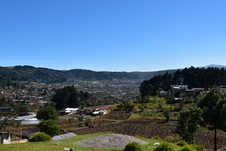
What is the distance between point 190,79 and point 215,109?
86.1 metres

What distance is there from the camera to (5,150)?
1917 cm

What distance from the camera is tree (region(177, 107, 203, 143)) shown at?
35031 millimetres

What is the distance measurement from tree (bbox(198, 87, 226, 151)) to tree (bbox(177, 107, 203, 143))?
1.73m

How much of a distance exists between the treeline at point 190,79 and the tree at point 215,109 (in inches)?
2739

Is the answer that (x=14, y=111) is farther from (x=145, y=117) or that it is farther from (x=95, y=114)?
(x=145, y=117)

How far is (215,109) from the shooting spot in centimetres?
3594

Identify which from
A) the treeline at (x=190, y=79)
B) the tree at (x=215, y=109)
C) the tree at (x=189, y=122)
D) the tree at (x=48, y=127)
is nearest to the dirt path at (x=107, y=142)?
the tree at (x=189, y=122)

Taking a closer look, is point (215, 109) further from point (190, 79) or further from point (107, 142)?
point (190, 79)

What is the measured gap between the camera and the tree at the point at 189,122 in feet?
115

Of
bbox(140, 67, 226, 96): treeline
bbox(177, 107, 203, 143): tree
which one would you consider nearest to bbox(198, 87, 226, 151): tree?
bbox(177, 107, 203, 143): tree

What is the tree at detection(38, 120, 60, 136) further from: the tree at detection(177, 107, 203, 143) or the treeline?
the treeline

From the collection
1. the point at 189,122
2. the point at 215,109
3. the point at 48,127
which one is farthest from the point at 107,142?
the point at 48,127

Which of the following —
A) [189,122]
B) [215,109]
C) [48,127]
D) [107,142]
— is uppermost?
[215,109]

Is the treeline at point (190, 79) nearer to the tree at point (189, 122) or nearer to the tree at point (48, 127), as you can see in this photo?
the tree at point (189, 122)
